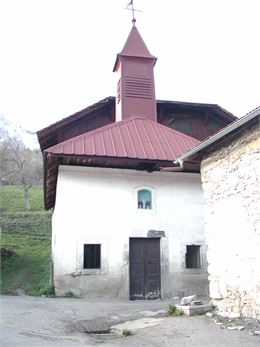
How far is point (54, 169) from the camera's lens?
560 inches

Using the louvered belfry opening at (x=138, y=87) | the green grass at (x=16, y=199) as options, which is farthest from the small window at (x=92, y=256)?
the green grass at (x=16, y=199)

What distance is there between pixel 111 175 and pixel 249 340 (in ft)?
26.3

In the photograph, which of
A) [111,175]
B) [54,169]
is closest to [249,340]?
[111,175]

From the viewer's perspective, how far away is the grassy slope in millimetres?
14734

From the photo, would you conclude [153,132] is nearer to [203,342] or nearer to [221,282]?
[221,282]

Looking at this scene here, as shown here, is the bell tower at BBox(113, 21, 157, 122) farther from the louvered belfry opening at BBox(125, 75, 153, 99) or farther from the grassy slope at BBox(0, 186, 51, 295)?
the grassy slope at BBox(0, 186, 51, 295)

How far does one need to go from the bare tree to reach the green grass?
85 cm

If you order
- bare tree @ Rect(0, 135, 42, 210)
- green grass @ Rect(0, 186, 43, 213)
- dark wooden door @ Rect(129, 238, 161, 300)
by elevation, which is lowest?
dark wooden door @ Rect(129, 238, 161, 300)

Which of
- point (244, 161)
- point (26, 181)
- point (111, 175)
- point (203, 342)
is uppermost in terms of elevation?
point (26, 181)

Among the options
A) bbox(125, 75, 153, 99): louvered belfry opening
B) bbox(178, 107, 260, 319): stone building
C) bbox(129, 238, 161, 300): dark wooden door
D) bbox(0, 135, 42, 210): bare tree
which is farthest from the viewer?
bbox(0, 135, 42, 210): bare tree

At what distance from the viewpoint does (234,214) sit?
816cm

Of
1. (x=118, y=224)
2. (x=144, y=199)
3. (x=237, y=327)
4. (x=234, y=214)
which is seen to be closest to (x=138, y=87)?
(x=144, y=199)

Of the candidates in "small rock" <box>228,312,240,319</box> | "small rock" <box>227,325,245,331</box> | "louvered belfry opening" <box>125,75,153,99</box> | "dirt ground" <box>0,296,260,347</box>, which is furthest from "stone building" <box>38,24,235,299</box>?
"small rock" <box>227,325,245,331</box>

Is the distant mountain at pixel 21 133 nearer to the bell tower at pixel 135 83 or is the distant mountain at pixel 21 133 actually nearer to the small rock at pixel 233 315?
the bell tower at pixel 135 83
